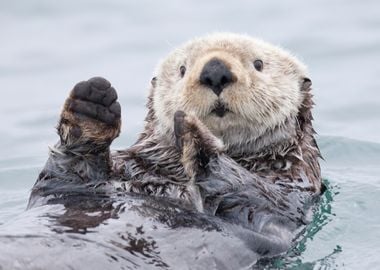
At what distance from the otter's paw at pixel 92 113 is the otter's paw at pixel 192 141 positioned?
342 millimetres

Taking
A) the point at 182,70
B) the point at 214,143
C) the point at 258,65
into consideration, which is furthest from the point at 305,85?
the point at 214,143

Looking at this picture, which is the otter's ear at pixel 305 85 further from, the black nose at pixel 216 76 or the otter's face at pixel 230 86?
the black nose at pixel 216 76

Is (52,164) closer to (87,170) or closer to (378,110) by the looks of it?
(87,170)

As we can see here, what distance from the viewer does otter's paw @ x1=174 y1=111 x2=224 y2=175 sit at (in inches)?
208

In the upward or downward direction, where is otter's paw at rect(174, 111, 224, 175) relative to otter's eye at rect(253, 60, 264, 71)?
downward

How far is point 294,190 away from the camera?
19.1ft

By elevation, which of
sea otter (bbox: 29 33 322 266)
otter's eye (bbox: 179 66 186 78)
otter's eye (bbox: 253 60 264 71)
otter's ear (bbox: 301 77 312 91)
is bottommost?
sea otter (bbox: 29 33 322 266)

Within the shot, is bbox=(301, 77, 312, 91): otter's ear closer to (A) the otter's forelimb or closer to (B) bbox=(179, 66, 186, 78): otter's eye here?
(B) bbox=(179, 66, 186, 78): otter's eye

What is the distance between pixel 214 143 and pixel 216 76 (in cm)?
46

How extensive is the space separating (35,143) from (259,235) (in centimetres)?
445

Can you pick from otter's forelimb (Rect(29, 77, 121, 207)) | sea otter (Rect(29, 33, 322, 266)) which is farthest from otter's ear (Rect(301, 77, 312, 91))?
otter's forelimb (Rect(29, 77, 121, 207))

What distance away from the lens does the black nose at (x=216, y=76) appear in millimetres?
5645

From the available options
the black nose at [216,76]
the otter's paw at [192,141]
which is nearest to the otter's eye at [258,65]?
the black nose at [216,76]

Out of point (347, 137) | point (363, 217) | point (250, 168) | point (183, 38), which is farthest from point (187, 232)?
point (183, 38)
